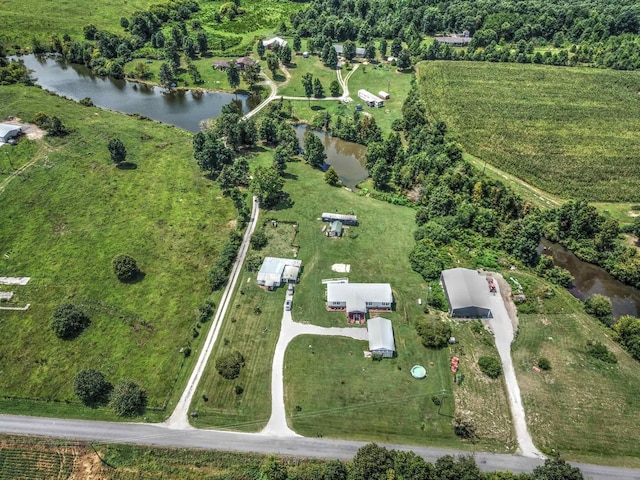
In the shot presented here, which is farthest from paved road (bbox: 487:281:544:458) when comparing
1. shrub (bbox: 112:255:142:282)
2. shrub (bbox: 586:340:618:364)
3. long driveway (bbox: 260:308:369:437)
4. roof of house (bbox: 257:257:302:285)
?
shrub (bbox: 112:255:142:282)

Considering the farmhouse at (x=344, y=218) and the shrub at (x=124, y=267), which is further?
the farmhouse at (x=344, y=218)

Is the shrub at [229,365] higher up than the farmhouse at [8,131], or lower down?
lower down

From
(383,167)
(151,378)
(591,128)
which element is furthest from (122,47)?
(591,128)

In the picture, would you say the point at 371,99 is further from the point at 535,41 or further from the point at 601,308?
the point at 601,308

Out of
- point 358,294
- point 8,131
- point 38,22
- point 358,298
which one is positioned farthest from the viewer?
point 38,22

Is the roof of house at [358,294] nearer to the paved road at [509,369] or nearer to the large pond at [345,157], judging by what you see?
the paved road at [509,369]

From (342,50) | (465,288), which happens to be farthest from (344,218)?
(342,50)

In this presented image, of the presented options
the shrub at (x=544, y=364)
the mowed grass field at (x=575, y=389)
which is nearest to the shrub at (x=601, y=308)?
the mowed grass field at (x=575, y=389)
